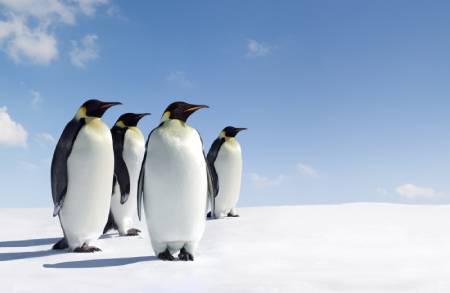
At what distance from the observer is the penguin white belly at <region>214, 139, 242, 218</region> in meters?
10.3

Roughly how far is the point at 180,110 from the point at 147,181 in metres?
0.79

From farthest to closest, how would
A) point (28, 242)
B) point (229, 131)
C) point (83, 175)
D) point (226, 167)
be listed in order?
point (229, 131), point (226, 167), point (28, 242), point (83, 175)

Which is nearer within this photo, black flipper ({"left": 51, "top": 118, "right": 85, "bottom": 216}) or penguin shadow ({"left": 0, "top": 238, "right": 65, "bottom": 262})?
black flipper ({"left": 51, "top": 118, "right": 85, "bottom": 216})

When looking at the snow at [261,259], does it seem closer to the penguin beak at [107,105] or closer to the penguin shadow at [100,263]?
the penguin shadow at [100,263]

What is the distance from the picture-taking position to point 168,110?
543 centimetres

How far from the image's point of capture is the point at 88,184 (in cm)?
580

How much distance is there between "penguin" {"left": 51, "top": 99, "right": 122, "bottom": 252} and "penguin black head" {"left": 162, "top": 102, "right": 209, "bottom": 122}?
3.06 ft

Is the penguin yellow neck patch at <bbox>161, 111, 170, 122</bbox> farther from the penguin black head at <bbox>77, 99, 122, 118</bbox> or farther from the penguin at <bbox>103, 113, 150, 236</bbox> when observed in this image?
the penguin at <bbox>103, 113, 150, 236</bbox>

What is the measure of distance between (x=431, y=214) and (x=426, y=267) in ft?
20.3

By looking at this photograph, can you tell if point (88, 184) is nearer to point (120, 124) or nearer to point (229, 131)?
point (120, 124)

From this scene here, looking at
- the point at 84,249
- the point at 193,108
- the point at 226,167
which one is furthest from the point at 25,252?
the point at 226,167

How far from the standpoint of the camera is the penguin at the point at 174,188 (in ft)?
16.9

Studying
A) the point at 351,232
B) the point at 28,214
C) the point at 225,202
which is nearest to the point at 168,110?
the point at 351,232

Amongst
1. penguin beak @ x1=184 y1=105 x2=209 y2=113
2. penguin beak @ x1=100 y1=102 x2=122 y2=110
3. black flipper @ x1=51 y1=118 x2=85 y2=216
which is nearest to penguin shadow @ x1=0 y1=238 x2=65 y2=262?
black flipper @ x1=51 y1=118 x2=85 y2=216
